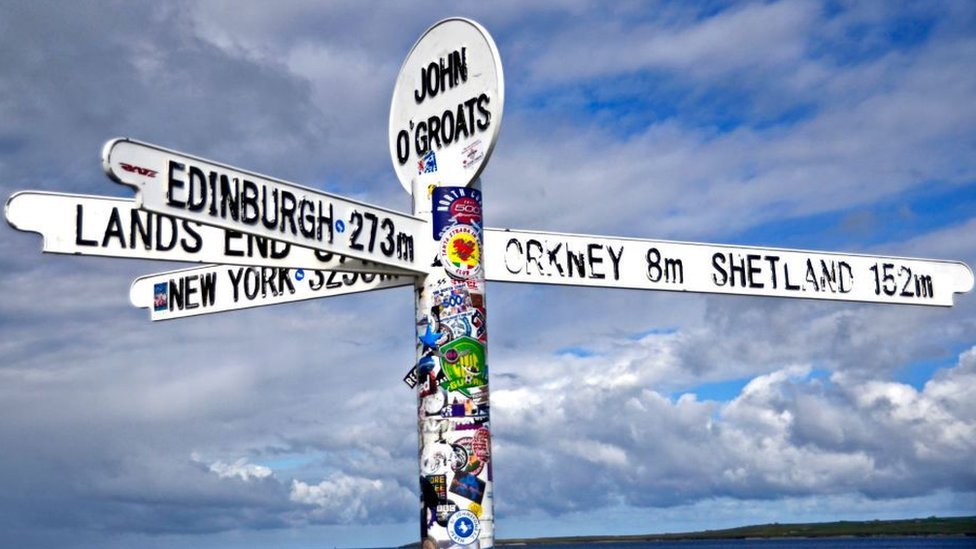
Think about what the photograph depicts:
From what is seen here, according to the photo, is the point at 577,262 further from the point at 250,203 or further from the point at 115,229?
the point at 115,229

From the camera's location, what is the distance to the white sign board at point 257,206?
7.40m

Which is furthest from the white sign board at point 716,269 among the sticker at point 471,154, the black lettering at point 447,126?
the black lettering at point 447,126

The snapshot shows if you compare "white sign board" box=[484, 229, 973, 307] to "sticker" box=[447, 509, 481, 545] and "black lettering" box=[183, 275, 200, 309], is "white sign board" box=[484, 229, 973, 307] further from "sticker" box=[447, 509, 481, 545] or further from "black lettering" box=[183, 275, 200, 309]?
"black lettering" box=[183, 275, 200, 309]

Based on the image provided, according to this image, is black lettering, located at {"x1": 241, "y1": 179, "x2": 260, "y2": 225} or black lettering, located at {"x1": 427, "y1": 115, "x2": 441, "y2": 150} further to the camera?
black lettering, located at {"x1": 427, "y1": 115, "x2": 441, "y2": 150}

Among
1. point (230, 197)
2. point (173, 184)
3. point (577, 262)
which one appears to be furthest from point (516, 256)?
point (173, 184)

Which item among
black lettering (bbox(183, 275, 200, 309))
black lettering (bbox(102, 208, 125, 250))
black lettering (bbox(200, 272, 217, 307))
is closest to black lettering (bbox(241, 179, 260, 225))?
black lettering (bbox(102, 208, 125, 250))

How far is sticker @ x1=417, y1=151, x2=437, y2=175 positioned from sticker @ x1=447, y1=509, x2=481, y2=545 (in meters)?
3.09

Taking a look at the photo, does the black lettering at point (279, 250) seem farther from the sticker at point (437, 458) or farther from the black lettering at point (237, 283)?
the sticker at point (437, 458)

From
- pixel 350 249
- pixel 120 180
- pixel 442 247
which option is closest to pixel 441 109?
pixel 442 247

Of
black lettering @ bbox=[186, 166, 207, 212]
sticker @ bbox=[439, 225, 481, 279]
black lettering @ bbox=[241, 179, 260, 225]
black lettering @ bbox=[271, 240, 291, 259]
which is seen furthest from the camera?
sticker @ bbox=[439, 225, 481, 279]

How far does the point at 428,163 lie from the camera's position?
34.0 feet

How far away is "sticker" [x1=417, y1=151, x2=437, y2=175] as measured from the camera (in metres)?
10.3

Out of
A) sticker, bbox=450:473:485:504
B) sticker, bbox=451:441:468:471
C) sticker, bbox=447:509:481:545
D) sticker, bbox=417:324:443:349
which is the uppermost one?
sticker, bbox=417:324:443:349

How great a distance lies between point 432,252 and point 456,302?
483 millimetres
